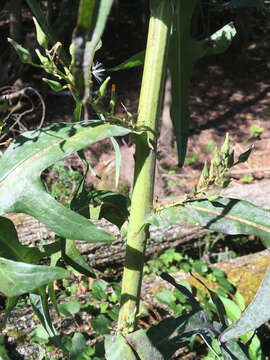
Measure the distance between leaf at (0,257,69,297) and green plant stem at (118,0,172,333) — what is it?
26cm

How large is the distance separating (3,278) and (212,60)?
691 centimetres

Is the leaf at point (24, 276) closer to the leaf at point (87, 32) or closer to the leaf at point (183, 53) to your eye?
the leaf at point (87, 32)

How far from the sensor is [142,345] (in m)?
0.83

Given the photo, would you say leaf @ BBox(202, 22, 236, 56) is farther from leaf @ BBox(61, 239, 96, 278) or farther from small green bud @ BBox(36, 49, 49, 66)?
leaf @ BBox(61, 239, 96, 278)

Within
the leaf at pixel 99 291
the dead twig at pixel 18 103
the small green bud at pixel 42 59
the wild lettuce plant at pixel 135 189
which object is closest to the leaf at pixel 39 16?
the wild lettuce plant at pixel 135 189

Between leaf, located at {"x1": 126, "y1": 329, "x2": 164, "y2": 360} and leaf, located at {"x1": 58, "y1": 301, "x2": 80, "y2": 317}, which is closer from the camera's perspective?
leaf, located at {"x1": 126, "y1": 329, "x2": 164, "y2": 360}

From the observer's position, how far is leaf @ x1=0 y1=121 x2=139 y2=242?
0.65 m

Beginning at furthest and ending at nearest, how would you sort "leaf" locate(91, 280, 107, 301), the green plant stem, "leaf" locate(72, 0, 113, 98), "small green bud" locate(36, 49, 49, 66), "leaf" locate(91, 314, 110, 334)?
"leaf" locate(91, 280, 107, 301)
"leaf" locate(91, 314, 110, 334)
the green plant stem
"small green bud" locate(36, 49, 49, 66)
"leaf" locate(72, 0, 113, 98)

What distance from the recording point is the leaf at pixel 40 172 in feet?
2.13

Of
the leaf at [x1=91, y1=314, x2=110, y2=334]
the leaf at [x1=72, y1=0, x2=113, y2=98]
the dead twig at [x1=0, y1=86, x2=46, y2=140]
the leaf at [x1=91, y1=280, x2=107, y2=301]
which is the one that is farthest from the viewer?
the dead twig at [x1=0, y1=86, x2=46, y2=140]

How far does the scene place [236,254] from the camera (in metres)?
3.17

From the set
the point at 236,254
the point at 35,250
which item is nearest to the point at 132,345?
the point at 35,250

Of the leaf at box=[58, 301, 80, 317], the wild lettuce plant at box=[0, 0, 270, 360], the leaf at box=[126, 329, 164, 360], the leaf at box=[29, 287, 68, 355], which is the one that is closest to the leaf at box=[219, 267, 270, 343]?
the wild lettuce plant at box=[0, 0, 270, 360]

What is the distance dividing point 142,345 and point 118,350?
56 mm
